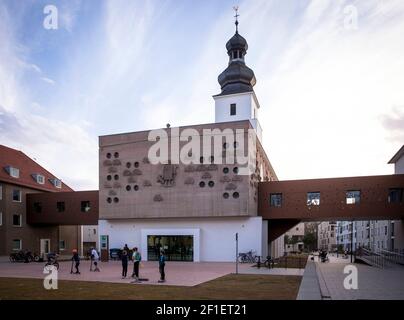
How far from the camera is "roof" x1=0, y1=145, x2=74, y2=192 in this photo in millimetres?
46031

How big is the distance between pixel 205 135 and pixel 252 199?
7.45m

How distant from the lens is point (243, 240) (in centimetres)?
3722


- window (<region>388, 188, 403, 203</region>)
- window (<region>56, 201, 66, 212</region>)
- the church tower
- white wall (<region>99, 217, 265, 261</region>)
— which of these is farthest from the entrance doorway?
window (<region>388, 188, 403, 203</region>)

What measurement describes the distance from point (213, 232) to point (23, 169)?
88.2 ft

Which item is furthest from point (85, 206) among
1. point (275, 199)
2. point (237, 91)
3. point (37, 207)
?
point (237, 91)

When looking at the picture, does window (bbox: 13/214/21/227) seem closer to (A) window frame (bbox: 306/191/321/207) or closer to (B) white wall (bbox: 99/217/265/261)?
(B) white wall (bbox: 99/217/265/261)

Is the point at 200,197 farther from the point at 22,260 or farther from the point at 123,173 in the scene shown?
the point at 22,260

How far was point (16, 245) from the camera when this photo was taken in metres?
45.2

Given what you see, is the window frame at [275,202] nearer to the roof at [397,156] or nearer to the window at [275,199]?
the window at [275,199]

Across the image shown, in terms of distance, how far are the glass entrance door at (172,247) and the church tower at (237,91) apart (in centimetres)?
1649

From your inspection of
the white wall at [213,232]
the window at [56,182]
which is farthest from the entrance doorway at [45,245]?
the white wall at [213,232]

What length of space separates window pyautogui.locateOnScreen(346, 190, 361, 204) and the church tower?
1494 cm

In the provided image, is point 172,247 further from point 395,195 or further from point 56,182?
point 56,182
